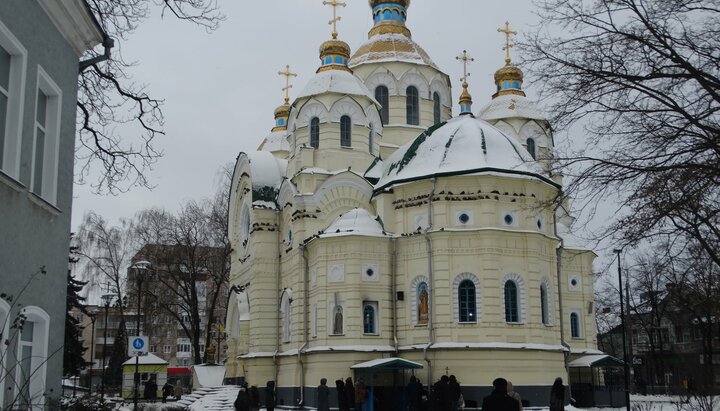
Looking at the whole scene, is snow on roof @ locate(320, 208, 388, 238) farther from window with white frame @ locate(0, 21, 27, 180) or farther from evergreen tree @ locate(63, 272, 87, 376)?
window with white frame @ locate(0, 21, 27, 180)

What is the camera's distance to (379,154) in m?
31.9

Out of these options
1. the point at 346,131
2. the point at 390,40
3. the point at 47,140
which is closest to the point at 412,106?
the point at 390,40

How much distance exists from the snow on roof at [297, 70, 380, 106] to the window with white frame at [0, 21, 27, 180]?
21978mm

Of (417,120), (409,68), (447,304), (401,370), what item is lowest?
(401,370)

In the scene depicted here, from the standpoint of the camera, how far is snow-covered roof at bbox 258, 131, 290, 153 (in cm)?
4381

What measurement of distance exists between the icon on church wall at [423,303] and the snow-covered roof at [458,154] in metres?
3.66

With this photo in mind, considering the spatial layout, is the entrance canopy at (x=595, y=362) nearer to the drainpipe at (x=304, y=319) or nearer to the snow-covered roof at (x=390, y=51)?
the drainpipe at (x=304, y=319)

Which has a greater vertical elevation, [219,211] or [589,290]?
[219,211]

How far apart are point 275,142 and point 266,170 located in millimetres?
11145

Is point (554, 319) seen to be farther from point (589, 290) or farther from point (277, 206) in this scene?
point (277, 206)

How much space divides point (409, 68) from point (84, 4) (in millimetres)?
25402

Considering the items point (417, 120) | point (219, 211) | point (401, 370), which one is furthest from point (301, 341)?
point (219, 211)

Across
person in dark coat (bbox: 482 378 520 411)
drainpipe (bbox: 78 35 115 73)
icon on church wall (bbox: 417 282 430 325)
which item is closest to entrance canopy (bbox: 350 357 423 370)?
icon on church wall (bbox: 417 282 430 325)

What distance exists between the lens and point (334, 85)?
1220 inches
